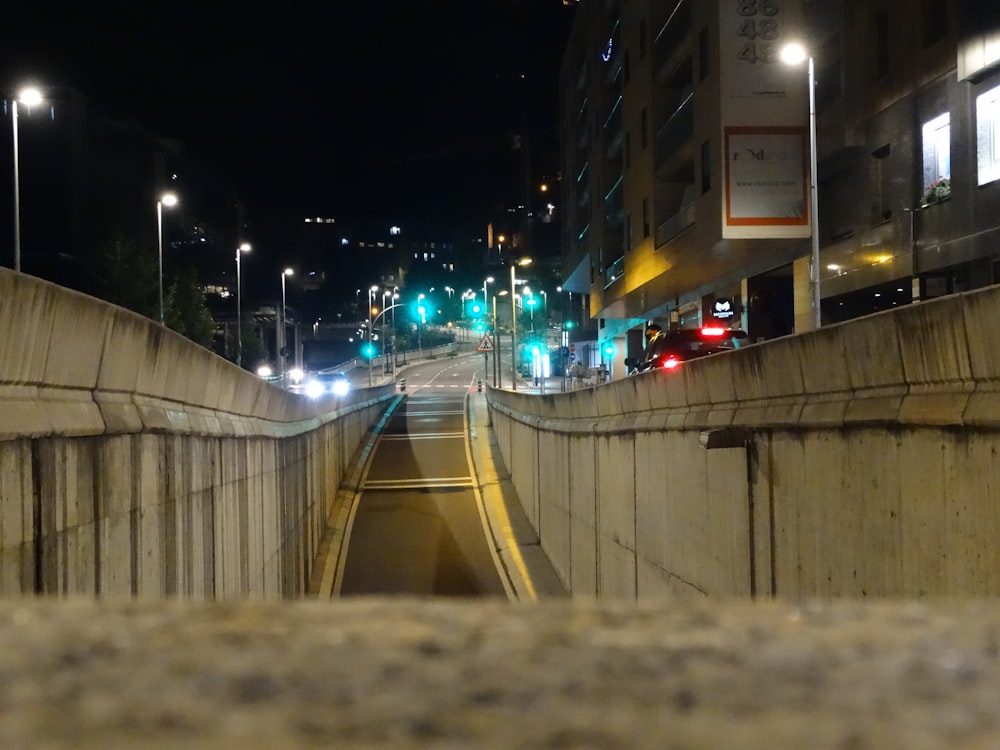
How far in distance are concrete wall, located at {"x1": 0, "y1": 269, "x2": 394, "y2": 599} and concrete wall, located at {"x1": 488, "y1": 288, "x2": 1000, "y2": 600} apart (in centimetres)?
550

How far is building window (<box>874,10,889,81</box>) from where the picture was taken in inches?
1043

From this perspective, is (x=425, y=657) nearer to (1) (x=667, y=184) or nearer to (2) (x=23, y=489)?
(2) (x=23, y=489)

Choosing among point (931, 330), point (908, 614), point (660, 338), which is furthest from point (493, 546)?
point (908, 614)

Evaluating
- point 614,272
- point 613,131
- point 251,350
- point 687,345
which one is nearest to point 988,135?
point 687,345

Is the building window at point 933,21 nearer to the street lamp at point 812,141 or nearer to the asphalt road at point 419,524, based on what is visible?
the street lamp at point 812,141

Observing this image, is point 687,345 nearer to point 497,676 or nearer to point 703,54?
point 703,54

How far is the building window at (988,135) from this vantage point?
71.1 feet

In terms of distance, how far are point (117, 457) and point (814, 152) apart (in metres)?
21.3

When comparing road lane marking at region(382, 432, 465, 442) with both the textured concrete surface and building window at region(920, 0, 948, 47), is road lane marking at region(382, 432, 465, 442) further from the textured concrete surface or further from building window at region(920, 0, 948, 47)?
the textured concrete surface

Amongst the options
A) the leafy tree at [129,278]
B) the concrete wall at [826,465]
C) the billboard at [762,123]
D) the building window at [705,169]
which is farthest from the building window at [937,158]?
the leafy tree at [129,278]

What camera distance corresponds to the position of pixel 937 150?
80.4ft

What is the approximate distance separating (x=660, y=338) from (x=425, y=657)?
1972 centimetres

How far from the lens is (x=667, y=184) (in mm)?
40219

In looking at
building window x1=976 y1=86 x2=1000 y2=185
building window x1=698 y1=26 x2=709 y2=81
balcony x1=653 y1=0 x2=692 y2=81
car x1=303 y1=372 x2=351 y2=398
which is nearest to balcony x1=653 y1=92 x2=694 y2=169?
building window x1=698 y1=26 x2=709 y2=81
